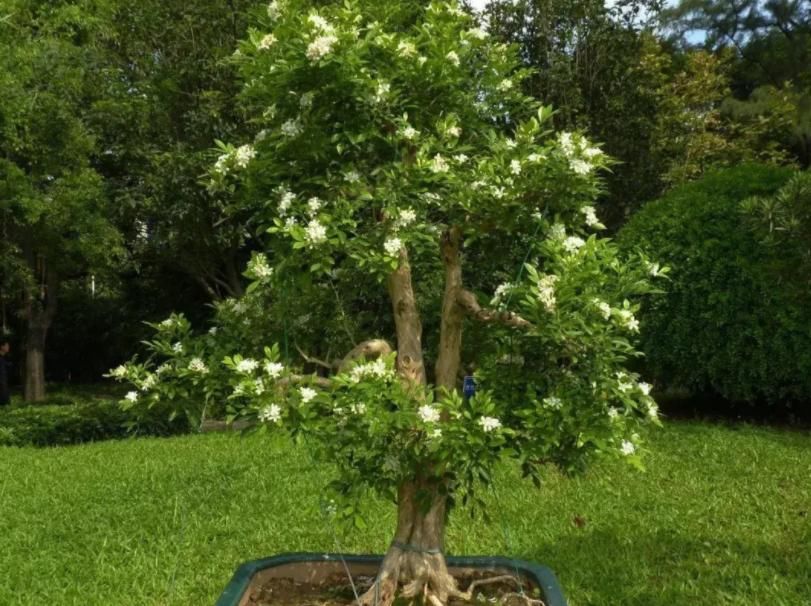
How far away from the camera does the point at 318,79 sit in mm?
2078

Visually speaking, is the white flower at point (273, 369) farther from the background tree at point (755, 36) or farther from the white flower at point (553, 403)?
the background tree at point (755, 36)

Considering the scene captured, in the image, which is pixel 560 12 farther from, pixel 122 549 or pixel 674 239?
pixel 122 549

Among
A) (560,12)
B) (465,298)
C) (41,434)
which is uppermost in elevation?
(560,12)

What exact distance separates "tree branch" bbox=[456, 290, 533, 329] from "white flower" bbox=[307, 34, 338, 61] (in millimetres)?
777

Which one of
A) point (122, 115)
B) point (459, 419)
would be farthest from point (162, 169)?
point (459, 419)

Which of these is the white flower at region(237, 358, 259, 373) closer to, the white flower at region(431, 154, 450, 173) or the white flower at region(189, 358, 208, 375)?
the white flower at region(189, 358, 208, 375)

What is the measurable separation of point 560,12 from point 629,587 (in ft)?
26.9

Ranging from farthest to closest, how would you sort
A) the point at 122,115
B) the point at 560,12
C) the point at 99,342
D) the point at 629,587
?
1. the point at 99,342
2. the point at 122,115
3. the point at 560,12
4. the point at 629,587

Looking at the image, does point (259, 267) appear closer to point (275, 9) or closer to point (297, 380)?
point (297, 380)

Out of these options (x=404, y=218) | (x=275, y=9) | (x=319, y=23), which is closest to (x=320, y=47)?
(x=319, y=23)

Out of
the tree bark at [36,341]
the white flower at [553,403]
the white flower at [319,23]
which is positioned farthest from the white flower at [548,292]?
the tree bark at [36,341]

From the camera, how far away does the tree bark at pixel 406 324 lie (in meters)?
2.36

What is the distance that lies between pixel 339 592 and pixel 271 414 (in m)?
0.83

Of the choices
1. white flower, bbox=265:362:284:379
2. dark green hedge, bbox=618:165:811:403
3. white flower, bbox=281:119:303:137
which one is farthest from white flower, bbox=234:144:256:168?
dark green hedge, bbox=618:165:811:403
